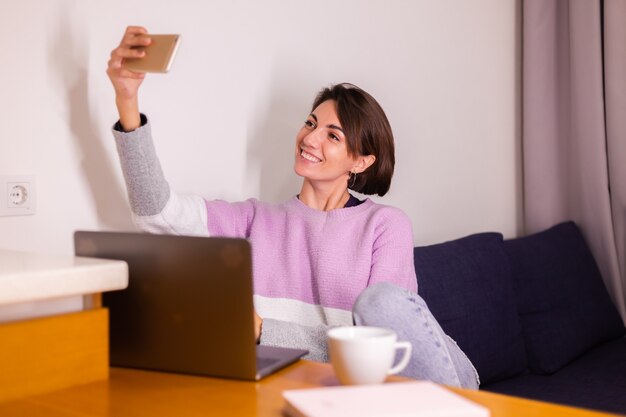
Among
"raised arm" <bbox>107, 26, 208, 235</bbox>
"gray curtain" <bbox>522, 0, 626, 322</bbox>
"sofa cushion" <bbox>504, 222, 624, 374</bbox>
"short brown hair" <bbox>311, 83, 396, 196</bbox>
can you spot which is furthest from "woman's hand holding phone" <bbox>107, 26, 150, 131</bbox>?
"gray curtain" <bbox>522, 0, 626, 322</bbox>

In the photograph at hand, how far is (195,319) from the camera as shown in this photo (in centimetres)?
109

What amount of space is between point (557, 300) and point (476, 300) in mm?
468

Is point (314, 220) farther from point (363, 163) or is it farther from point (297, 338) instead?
point (297, 338)

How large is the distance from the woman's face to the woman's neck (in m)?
0.02

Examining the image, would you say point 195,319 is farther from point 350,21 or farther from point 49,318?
point 350,21

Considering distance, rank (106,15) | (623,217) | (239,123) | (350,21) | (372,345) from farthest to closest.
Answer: (623,217), (350,21), (239,123), (106,15), (372,345)

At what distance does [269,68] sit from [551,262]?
1.22 meters

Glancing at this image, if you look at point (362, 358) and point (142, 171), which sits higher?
point (142, 171)

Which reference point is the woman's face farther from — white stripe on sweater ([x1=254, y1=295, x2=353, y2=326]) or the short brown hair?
white stripe on sweater ([x1=254, y1=295, x2=353, y2=326])

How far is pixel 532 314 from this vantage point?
256cm

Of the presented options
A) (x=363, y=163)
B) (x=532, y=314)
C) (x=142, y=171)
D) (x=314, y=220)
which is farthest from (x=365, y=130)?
(x=532, y=314)

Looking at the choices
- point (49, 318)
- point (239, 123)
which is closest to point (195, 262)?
point (49, 318)

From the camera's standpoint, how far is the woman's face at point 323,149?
195 cm

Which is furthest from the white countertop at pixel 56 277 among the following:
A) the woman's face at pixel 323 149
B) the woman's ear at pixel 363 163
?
the woman's ear at pixel 363 163
